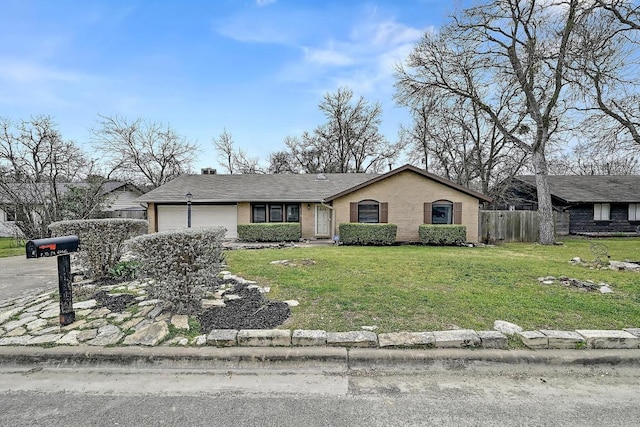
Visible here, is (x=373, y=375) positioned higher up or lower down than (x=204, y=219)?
lower down

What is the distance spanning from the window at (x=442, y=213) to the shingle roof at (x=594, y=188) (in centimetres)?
1057

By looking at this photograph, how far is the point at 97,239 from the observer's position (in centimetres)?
608

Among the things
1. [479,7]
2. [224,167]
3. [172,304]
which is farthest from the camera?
[224,167]

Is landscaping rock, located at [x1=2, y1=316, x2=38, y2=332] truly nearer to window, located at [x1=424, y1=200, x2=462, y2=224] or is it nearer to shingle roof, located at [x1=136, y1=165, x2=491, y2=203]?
shingle roof, located at [x1=136, y1=165, x2=491, y2=203]

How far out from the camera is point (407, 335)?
134 inches

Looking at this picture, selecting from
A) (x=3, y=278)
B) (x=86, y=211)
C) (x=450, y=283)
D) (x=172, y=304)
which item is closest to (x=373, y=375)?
(x=172, y=304)

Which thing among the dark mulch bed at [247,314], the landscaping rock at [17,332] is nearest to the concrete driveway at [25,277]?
the landscaping rock at [17,332]

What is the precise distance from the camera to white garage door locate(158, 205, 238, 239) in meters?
16.5

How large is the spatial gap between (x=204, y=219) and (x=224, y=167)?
1728 cm

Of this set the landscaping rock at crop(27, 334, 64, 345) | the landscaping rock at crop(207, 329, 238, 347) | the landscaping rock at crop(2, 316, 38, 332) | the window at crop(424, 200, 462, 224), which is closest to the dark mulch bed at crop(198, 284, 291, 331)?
the landscaping rock at crop(207, 329, 238, 347)

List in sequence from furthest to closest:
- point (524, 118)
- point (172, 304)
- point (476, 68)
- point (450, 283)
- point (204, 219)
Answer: point (524, 118) → point (204, 219) → point (476, 68) → point (450, 283) → point (172, 304)

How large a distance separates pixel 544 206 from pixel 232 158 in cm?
2662

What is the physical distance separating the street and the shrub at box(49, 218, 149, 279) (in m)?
3.36

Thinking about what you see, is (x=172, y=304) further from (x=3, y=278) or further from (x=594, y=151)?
(x=594, y=151)
